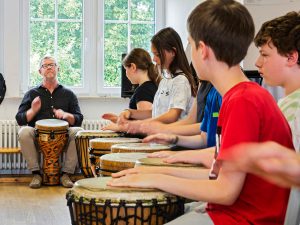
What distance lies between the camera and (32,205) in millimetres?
4996

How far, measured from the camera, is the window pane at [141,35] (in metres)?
7.01

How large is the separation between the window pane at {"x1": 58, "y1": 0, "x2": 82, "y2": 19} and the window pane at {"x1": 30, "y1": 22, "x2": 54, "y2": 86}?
19 centimetres

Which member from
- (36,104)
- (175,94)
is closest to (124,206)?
(175,94)

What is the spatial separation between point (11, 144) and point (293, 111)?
5121 mm

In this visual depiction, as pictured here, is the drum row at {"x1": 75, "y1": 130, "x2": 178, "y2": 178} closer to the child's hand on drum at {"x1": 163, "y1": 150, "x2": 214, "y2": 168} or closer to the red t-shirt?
the child's hand on drum at {"x1": 163, "y1": 150, "x2": 214, "y2": 168}

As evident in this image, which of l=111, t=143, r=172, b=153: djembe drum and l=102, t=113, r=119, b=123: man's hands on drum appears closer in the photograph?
l=111, t=143, r=172, b=153: djembe drum

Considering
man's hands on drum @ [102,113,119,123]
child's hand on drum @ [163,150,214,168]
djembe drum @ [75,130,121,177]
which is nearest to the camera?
child's hand on drum @ [163,150,214,168]

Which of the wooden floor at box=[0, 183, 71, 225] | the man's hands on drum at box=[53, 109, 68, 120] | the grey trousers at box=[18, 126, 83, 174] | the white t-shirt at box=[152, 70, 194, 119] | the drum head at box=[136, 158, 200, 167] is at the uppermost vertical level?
the white t-shirt at box=[152, 70, 194, 119]

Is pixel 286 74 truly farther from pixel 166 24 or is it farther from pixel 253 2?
pixel 166 24

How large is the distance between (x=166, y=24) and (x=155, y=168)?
17.3 ft

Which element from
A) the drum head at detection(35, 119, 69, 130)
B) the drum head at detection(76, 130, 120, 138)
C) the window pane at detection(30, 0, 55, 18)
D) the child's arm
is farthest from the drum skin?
the window pane at detection(30, 0, 55, 18)

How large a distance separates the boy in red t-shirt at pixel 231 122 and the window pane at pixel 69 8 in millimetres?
5350

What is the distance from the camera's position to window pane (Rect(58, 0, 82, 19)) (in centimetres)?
685

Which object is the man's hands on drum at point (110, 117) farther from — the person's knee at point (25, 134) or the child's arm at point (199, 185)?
the child's arm at point (199, 185)
